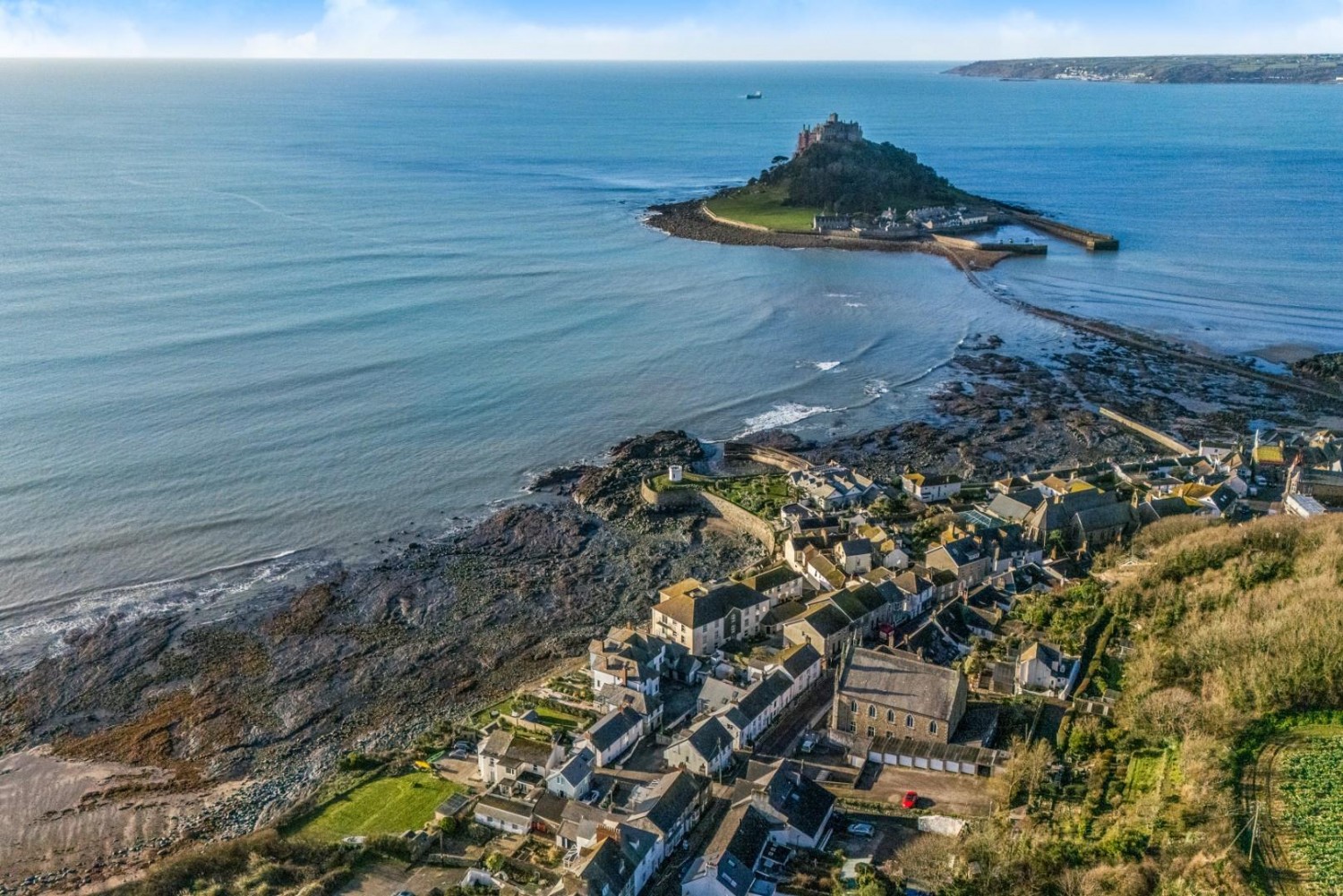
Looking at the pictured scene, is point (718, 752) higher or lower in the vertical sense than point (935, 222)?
lower

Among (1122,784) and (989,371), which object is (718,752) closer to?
(1122,784)

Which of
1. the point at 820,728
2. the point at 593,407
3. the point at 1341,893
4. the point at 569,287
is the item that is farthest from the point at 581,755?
the point at 569,287

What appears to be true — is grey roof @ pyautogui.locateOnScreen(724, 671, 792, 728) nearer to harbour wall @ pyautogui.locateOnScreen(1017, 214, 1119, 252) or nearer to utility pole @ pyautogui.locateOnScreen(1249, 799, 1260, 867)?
utility pole @ pyautogui.locateOnScreen(1249, 799, 1260, 867)

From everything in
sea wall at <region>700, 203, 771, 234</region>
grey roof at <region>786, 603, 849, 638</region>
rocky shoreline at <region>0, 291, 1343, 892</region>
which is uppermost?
sea wall at <region>700, 203, 771, 234</region>

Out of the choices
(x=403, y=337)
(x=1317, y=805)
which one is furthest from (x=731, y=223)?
(x=1317, y=805)

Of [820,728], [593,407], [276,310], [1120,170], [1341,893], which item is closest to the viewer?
[1341,893]

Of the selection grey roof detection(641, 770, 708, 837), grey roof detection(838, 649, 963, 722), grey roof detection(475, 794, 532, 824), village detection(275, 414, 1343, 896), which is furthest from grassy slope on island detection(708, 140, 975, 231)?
grey roof detection(475, 794, 532, 824)
